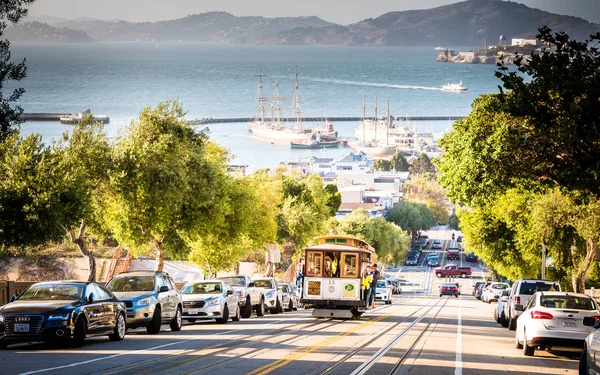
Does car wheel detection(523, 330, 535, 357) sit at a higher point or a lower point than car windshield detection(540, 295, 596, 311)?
lower

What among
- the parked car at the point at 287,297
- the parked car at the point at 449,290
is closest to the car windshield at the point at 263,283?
the parked car at the point at 287,297

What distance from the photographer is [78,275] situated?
5900cm

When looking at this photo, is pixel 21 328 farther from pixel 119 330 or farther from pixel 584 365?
pixel 584 365

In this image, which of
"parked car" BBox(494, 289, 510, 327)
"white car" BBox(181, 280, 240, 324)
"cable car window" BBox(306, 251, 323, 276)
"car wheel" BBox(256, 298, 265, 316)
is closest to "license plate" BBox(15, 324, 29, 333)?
"white car" BBox(181, 280, 240, 324)

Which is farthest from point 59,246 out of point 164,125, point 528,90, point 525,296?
point 528,90

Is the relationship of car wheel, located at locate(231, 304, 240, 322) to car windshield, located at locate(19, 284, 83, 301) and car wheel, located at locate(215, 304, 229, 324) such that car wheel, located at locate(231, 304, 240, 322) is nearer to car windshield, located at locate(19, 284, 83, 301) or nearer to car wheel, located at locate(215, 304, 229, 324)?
car wheel, located at locate(215, 304, 229, 324)

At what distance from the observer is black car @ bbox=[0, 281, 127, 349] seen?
2164cm

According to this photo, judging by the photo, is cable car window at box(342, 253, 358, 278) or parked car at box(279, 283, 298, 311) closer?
cable car window at box(342, 253, 358, 278)

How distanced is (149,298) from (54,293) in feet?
13.8

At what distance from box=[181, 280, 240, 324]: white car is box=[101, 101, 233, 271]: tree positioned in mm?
10275

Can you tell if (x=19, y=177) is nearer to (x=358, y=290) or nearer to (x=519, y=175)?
(x=358, y=290)

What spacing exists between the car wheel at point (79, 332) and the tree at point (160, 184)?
809 inches

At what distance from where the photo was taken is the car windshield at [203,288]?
3422 centimetres

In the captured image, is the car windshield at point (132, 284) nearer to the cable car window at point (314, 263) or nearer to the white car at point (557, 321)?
the cable car window at point (314, 263)
